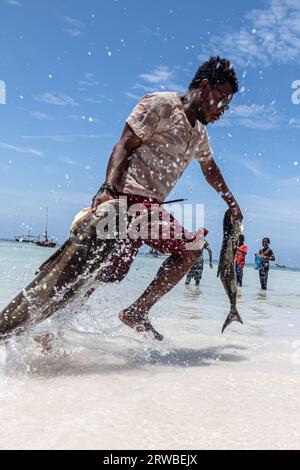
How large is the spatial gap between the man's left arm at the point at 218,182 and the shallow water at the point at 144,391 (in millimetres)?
1163

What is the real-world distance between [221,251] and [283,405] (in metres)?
1.81

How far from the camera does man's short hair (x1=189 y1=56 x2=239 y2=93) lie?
330 centimetres

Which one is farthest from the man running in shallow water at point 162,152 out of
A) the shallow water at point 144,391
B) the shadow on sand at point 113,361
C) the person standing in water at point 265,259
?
the person standing in water at point 265,259

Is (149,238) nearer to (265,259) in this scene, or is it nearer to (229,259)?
(229,259)

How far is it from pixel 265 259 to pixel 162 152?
13871 millimetres

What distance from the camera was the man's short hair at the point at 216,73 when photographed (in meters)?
3.30

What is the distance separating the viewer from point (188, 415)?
6.72 feet

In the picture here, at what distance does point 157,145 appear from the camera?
3213mm

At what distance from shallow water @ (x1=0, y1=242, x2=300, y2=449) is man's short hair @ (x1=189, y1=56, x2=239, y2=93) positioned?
1893mm

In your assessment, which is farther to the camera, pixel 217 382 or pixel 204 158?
pixel 204 158

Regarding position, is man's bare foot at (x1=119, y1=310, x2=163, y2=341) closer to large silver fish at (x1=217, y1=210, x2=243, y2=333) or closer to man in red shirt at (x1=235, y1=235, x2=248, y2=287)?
large silver fish at (x1=217, y1=210, x2=243, y2=333)

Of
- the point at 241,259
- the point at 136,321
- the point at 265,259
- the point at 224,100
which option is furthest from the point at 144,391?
the point at 265,259
